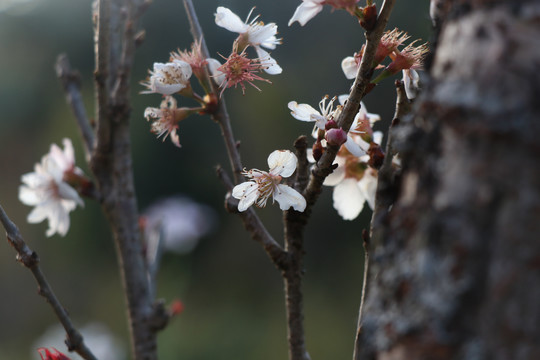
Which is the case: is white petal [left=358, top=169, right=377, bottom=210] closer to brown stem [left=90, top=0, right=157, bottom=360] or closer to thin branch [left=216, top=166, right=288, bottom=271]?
thin branch [left=216, top=166, right=288, bottom=271]

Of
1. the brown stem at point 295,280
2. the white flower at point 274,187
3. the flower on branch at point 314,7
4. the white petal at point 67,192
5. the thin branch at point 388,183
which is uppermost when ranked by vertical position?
the flower on branch at point 314,7

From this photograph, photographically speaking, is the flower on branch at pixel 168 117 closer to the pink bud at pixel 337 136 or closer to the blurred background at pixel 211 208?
the pink bud at pixel 337 136

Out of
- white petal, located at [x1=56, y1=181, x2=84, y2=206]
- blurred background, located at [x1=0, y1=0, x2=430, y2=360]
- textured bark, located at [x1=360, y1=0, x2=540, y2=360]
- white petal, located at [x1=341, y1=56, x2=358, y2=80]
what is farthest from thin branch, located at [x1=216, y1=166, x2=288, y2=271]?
blurred background, located at [x1=0, y1=0, x2=430, y2=360]

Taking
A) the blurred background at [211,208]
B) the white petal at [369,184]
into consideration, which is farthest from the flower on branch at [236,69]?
the blurred background at [211,208]

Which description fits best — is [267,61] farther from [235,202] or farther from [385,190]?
[385,190]

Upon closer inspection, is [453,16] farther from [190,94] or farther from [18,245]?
[18,245]

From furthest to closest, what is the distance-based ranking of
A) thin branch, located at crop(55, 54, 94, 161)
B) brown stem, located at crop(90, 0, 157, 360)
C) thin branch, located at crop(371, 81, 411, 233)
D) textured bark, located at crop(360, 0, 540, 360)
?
thin branch, located at crop(55, 54, 94, 161)
brown stem, located at crop(90, 0, 157, 360)
thin branch, located at crop(371, 81, 411, 233)
textured bark, located at crop(360, 0, 540, 360)
